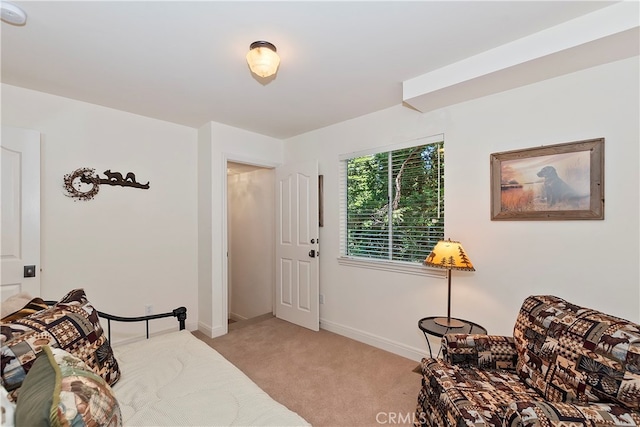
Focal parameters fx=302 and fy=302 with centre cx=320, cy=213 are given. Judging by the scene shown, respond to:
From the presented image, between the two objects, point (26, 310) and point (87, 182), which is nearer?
point (26, 310)

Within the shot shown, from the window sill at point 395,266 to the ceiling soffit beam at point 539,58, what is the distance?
149cm

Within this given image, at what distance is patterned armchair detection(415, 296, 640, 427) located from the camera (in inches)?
46.3

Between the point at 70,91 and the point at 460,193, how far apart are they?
3.55m

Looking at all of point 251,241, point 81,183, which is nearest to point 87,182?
point 81,183

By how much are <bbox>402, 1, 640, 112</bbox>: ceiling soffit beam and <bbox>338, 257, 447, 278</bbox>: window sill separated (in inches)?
58.8

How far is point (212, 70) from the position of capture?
2.31 m

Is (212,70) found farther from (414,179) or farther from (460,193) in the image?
(460,193)

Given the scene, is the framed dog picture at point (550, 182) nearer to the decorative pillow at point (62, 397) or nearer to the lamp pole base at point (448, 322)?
the lamp pole base at point (448, 322)

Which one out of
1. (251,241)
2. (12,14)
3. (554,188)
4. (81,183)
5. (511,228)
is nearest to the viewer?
(12,14)

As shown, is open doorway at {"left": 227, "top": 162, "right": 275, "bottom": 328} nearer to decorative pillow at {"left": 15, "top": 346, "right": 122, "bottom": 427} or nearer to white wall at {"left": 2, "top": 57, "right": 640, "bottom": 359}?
white wall at {"left": 2, "top": 57, "right": 640, "bottom": 359}

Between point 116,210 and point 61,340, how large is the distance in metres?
2.21

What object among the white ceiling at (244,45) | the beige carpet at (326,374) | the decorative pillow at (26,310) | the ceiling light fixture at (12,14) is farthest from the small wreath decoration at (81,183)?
the beige carpet at (326,374)

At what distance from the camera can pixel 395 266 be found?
3039mm

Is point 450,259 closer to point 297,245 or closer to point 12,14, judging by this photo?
point 297,245
